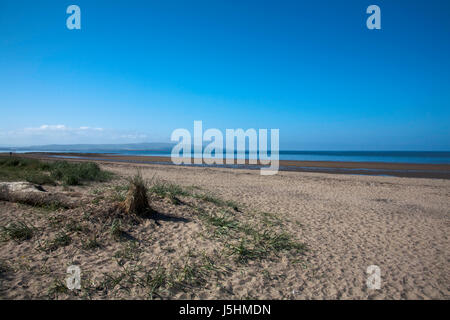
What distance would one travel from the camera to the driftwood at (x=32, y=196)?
612 cm

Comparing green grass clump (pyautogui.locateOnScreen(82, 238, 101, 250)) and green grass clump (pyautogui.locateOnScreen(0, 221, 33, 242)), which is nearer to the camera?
green grass clump (pyautogui.locateOnScreen(82, 238, 101, 250))

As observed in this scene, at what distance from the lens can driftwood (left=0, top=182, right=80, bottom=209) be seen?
20.1 feet

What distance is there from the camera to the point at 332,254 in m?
4.92

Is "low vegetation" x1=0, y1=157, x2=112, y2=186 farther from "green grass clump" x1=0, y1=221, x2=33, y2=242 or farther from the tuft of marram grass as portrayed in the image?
the tuft of marram grass

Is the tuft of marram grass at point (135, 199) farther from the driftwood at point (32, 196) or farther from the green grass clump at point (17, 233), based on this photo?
the green grass clump at point (17, 233)

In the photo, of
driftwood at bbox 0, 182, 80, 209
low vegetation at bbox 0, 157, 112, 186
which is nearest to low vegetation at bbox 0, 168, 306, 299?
driftwood at bbox 0, 182, 80, 209

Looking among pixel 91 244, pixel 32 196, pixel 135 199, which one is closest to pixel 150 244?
pixel 91 244

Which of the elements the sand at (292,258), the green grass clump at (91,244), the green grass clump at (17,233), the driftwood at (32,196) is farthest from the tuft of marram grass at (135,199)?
the green grass clump at (17,233)

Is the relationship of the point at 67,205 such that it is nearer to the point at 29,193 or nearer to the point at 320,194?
the point at 29,193

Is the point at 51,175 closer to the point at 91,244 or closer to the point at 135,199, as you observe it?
the point at 135,199

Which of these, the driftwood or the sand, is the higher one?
the driftwood

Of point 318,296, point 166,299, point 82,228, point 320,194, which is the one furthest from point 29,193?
point 320,194

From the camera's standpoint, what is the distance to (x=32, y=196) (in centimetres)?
639
